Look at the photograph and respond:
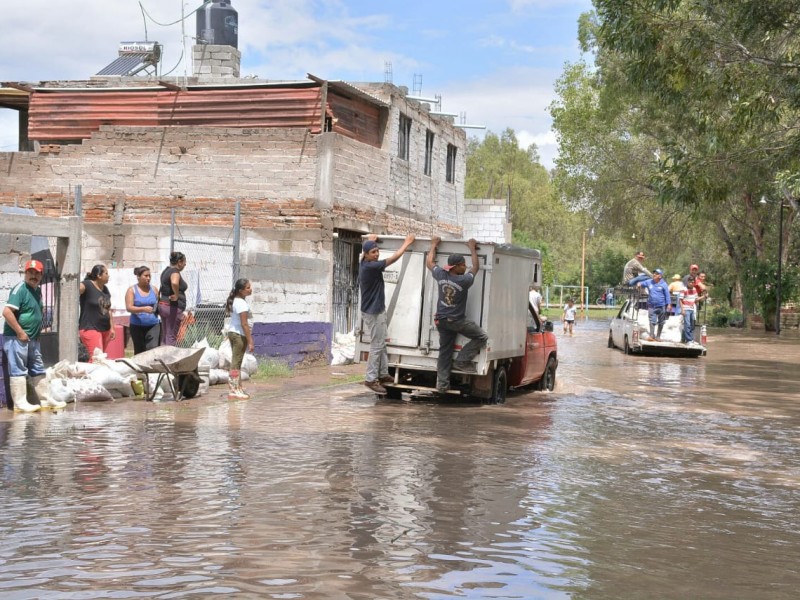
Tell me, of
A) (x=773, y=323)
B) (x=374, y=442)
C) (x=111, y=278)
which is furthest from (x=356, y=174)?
(x=773, y=323)

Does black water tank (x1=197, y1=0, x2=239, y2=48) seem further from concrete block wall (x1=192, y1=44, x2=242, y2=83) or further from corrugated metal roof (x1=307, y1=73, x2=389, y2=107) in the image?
corrugated metal roof (x1=307, y1=73, x2=389, y2=107)

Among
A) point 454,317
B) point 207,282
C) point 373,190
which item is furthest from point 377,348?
point 373,190

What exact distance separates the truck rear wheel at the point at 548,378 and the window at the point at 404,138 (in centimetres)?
1296

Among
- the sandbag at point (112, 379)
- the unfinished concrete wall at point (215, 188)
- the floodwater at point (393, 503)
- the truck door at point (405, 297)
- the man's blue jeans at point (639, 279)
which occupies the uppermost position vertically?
the unfinished concrete wall at point (215, 188)

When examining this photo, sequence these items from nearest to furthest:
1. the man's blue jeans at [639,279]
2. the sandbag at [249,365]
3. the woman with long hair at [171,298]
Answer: the woman with long hair at [171,298], the sandbag at [249,365], the man's blue jeans at [639,279]

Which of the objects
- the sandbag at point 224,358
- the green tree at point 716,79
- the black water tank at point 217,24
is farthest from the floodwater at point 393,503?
the black water tank at point 217,24

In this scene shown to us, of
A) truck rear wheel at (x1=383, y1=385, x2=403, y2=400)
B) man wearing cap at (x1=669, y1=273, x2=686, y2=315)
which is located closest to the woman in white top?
truck rear wheel at (x1=383, y1=385, x2=403, y2=400)

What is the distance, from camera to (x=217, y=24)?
3188 cm

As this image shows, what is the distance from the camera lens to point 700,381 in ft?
64.4

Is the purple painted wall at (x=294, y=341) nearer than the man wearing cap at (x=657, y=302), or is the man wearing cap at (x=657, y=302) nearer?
the purple painted wall at (x=294, y=341)

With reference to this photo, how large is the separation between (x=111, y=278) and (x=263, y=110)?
696cm

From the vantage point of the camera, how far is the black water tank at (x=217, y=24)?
31688mm

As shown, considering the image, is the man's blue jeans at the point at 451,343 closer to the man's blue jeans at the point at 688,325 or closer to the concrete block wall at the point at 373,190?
the concrete block wall at the point at 373,190

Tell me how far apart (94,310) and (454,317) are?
16.8ft
